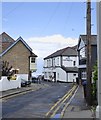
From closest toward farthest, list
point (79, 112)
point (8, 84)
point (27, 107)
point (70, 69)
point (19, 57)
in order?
1. point (79, 112)
2. point (27, 107)
3. point (8, 84)
4. point (19, 57)
5. point (70, 69)

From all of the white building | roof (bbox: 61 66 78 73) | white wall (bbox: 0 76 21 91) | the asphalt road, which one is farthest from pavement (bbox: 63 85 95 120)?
roof (bbox: 61 66 78 73)

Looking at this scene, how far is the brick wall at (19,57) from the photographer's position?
55438 mm

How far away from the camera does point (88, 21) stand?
1852 centimetres

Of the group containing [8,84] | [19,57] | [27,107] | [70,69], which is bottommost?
[27,107]

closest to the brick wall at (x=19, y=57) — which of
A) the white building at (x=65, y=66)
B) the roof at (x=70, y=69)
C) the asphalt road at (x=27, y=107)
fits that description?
the white building at (x=65, y=66)

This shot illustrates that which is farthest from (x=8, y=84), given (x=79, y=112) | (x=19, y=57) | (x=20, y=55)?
(x=20, y=55)

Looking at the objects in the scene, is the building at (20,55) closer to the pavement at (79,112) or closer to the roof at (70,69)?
the roof at (70,69)

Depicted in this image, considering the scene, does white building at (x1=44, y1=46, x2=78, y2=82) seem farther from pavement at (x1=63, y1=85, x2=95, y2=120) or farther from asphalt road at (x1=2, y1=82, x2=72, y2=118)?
pavement at (x1=63, y1=85, x2=95, y2=120)

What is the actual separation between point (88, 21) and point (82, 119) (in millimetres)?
7898

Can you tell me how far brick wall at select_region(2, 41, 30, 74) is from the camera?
182 feet

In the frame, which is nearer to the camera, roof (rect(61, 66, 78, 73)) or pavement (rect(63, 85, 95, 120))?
pavement (rect(63, 85, 95, 120))

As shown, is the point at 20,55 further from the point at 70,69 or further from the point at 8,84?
the point at 8,84

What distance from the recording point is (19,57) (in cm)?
5559

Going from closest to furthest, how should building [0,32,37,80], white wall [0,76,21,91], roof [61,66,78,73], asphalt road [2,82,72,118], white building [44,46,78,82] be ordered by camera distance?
1. asphalt road [2,82,72,118]
2. white wall [0,76,21,91]
3. building [0,32,37,80]
4. white building [44,46,78,82]
5. roof [61,66,78,73]
